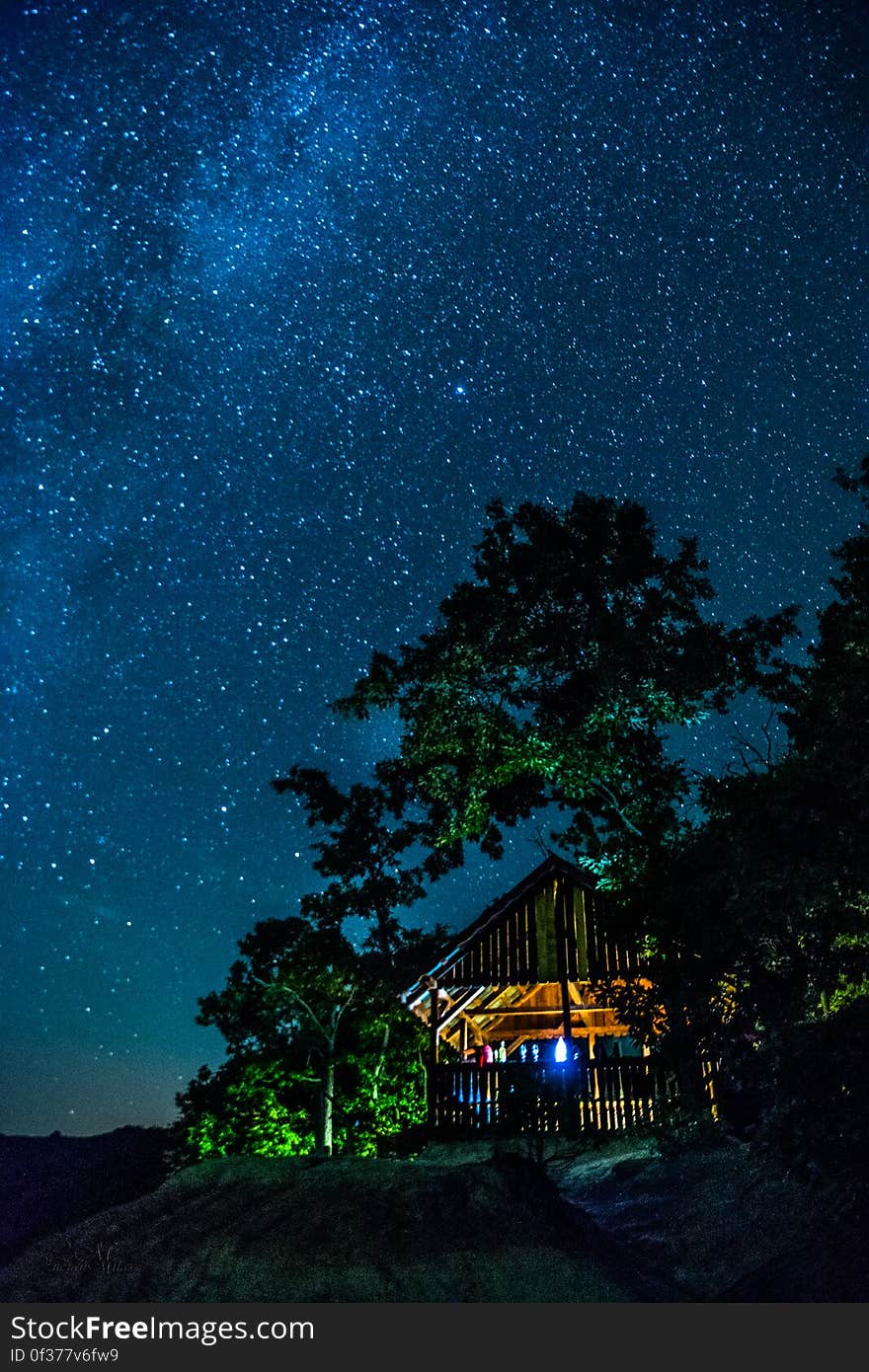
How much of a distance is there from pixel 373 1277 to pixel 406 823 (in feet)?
51.2

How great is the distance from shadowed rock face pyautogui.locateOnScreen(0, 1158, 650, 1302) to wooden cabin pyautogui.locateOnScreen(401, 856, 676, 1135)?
299cm

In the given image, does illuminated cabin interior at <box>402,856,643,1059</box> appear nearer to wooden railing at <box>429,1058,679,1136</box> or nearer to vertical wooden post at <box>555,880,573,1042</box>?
vertical wooden post at <box>555,880,573,1042</box>

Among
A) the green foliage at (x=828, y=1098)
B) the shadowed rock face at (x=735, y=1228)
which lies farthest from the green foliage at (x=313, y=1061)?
the green foliage at (x=828, y=1098)

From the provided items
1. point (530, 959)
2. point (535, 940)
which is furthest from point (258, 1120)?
point (535, 940)

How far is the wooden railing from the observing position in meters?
15.3

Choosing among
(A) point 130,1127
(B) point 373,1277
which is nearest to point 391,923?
(A) point 130,1127

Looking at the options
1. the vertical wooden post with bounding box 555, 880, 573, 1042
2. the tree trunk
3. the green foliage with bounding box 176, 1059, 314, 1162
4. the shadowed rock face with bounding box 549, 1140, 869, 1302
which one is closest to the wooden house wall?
the vertical wooden post with bounding box 555, 880, 573, 1042

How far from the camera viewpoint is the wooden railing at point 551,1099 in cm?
1527

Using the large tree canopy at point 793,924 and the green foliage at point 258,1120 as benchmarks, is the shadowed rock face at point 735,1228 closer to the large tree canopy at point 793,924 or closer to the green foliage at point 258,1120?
the large tree canopy at point 793,924

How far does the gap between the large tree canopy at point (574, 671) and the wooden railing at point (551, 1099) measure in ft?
12.9

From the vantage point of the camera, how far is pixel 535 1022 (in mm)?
23312

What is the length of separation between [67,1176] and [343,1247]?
14410 millimetres

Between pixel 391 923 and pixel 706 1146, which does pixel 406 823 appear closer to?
pixel 391 923

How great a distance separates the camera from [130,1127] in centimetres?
2317
